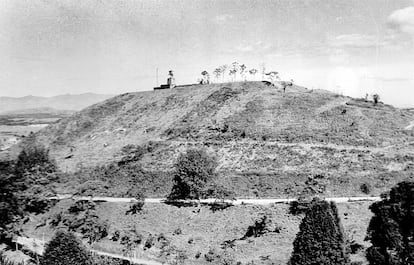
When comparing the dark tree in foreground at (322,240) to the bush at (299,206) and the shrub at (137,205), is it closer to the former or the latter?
the bush at (299,206)

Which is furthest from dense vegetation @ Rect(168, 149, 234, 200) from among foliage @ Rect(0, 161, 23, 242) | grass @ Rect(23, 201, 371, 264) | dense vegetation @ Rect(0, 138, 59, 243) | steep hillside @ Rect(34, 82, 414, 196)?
dense vegetation @ Rect(0, 138, 59, 243)

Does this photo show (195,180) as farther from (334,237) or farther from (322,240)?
(334,237)

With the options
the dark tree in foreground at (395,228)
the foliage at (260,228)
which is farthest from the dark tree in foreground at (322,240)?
the foliage at (260,228)

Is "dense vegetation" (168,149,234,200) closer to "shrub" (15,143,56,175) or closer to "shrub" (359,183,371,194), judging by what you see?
"shrub" (359,183,371,194)

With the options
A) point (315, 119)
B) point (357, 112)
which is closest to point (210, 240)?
A: point (315, 119)

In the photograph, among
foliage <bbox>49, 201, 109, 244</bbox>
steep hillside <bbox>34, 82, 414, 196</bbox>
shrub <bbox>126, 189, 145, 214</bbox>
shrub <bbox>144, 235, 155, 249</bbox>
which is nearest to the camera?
shrub <bbox>144, 235, 155, 249</bbox>

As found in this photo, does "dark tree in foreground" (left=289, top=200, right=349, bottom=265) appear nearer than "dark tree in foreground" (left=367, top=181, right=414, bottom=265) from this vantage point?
Yes
